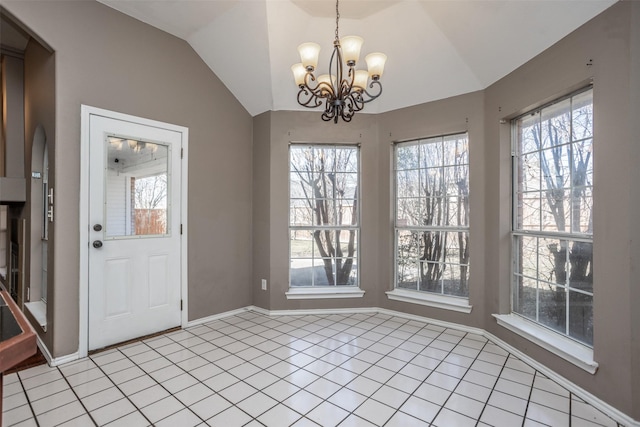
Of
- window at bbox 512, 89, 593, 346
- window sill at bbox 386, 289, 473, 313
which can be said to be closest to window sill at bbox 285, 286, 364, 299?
window sill at bbox 386, 289, 473, 313

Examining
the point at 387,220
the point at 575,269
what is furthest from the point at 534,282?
the point at 387,220

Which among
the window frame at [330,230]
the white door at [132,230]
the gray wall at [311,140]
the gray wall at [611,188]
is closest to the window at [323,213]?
the window frame at [330,230]

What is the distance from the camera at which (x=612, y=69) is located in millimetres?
1932

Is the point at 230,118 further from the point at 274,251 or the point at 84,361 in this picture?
the point at 84,361

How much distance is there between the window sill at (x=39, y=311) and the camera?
8.71ft

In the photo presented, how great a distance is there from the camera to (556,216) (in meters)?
2.48

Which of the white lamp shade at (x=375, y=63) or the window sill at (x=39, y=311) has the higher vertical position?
the white lamp shade at (x=375, y=63)

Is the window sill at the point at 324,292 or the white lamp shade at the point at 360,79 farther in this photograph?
the window sill at the point at 324,292

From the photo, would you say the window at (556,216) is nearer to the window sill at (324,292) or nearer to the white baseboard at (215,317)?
the window sill at (324,292)

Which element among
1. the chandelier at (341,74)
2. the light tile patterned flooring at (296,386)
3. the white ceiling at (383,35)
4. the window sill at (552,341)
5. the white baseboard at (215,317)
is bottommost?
the light tile patterned flooring at (296,386)

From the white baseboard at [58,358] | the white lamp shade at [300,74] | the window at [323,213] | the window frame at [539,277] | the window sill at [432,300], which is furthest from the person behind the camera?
the window at [323,213]

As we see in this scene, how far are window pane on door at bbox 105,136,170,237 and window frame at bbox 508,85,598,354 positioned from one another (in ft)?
10.9

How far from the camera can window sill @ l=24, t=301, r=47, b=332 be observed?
2656 millimetres

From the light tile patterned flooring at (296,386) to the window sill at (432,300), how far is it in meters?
0.30
